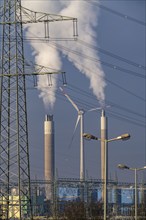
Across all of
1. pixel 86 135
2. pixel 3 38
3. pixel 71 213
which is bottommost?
pixel 71 213

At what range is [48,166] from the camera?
137 m

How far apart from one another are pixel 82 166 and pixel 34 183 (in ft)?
113

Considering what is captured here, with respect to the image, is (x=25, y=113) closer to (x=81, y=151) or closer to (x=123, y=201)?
(x=81, y=151)

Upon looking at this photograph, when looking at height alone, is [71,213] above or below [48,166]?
below

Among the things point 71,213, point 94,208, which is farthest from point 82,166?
point 71,213

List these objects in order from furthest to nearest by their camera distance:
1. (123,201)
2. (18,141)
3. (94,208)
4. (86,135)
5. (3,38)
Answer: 1. (123,201)
2. (94,208)
3. (3,38)
4. (18,141)
5. (86,135)

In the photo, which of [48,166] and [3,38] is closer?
[3,38]

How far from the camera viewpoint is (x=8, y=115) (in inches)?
1415

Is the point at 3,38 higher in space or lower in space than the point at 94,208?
higher

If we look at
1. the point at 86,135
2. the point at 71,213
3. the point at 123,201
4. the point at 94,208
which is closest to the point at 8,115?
the point at 86,135

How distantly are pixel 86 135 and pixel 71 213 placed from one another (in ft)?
115

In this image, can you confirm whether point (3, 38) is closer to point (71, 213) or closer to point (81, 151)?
point (71, 213)

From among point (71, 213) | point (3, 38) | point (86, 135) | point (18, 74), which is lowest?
point (71, 213)

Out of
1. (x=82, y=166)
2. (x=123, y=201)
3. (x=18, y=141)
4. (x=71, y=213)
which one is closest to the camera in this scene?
(x=18, y=141)
